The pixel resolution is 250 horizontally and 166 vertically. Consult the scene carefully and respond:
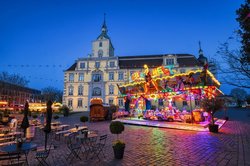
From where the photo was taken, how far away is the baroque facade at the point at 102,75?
40.0 m

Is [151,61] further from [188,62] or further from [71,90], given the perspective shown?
[71,90]

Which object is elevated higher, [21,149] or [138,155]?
[21,149]

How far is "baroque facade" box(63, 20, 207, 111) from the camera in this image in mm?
40000

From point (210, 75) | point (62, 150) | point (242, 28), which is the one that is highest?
point (242, 28)

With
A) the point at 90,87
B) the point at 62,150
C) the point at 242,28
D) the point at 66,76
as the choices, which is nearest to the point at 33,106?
the point at 66,76

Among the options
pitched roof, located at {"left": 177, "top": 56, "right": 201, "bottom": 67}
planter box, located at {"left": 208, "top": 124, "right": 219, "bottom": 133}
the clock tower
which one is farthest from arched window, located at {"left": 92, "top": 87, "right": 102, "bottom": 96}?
planter box, located at {"left": 208, "top": 124, "right": 219, "bottom": 133}

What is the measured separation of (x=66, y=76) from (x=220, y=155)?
4121cm

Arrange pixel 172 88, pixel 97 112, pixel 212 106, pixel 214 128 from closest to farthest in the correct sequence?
pixel 214 128, pixel 212 106, pixel 172 88, pixel 97 112

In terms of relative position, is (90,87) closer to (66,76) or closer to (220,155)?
(66,76)

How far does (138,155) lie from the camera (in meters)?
6.28

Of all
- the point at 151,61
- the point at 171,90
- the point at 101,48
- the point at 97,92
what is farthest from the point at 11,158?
the point at 101,48

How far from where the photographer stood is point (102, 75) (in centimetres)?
4134

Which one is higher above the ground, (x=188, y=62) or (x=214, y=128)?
(x=188, y=62)

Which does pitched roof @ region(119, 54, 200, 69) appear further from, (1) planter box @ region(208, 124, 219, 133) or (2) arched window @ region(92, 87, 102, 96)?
(1) planter box @ region(208, 124, 219, 133)
